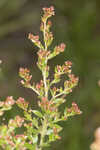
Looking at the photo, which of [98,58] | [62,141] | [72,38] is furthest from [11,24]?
[62,141]

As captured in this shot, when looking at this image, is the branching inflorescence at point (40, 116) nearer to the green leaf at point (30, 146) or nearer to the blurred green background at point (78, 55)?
the green leaf at point (30, 146)

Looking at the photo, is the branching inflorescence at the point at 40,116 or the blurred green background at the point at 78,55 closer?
the branching inflorescence at the point at 40,116

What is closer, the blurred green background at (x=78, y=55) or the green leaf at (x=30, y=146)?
the green leaf at (x=30, y=146)

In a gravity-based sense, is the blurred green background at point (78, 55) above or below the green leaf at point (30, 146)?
below

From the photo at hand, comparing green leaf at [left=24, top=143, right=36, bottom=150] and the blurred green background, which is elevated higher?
green leaf at [left=24, top=143, right=36, bottom=150]

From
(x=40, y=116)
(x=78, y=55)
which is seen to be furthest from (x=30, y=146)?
(x=78, y=55)

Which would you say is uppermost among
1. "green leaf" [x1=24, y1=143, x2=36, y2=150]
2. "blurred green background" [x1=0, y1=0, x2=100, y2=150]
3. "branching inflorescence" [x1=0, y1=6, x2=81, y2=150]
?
"branching inflorescence" [x1=0, y1=6, x2=81, y2=150]

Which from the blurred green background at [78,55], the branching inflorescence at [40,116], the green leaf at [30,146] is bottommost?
the blurred green background at [78,55]

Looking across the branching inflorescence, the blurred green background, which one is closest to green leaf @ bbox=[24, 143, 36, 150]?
the branching inflorescence

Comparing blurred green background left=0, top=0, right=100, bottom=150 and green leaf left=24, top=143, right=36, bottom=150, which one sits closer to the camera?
green leaf left=24, top=143, right=36, bottom=150

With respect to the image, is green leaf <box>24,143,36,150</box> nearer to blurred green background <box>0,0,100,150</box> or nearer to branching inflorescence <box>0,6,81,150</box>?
branching inflorescence <box>0,6,81,150</box>

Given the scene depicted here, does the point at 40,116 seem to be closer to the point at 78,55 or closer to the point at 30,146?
the point at 30,146

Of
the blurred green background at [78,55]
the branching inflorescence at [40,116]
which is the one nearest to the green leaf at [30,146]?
the branching inflorescence at [40,116]
